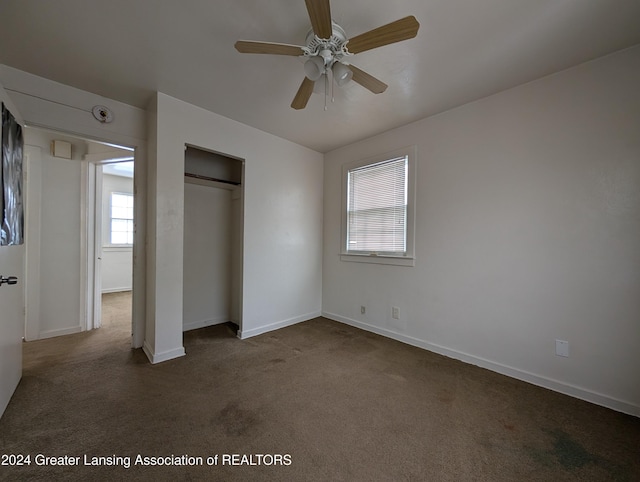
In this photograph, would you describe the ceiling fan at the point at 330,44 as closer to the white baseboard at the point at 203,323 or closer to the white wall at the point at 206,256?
the white wall at the point at 206,256

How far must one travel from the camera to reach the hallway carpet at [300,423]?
Answer: 141cm

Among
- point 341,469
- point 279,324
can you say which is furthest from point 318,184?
point 341,469

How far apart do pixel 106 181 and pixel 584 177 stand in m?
8.12

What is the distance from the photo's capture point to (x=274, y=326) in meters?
3.56

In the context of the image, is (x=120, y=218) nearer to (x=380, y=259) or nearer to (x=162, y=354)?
(x=162, y=354)

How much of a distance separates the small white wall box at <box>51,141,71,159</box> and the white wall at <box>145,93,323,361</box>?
Result: 1359mm

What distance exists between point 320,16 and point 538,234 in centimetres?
237

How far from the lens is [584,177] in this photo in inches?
81.3

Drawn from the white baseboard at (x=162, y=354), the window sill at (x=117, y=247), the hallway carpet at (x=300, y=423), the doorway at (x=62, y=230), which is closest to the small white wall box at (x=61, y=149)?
the doorway at (x=62, y=230)

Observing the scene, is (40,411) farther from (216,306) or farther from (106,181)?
(106,181)

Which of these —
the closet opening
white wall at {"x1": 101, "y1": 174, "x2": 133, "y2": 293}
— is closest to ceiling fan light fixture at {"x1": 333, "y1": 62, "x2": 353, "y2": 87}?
the closet opening

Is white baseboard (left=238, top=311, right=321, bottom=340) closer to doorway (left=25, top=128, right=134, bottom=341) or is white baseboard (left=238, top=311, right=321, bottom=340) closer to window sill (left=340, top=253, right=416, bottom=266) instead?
window sill (left=340, top=253, right=416, bottom=266)

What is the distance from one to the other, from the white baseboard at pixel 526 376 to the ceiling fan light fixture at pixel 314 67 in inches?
112

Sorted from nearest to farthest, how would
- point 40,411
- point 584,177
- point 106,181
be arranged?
point 40,411 → point 584,177 → point 106,181
